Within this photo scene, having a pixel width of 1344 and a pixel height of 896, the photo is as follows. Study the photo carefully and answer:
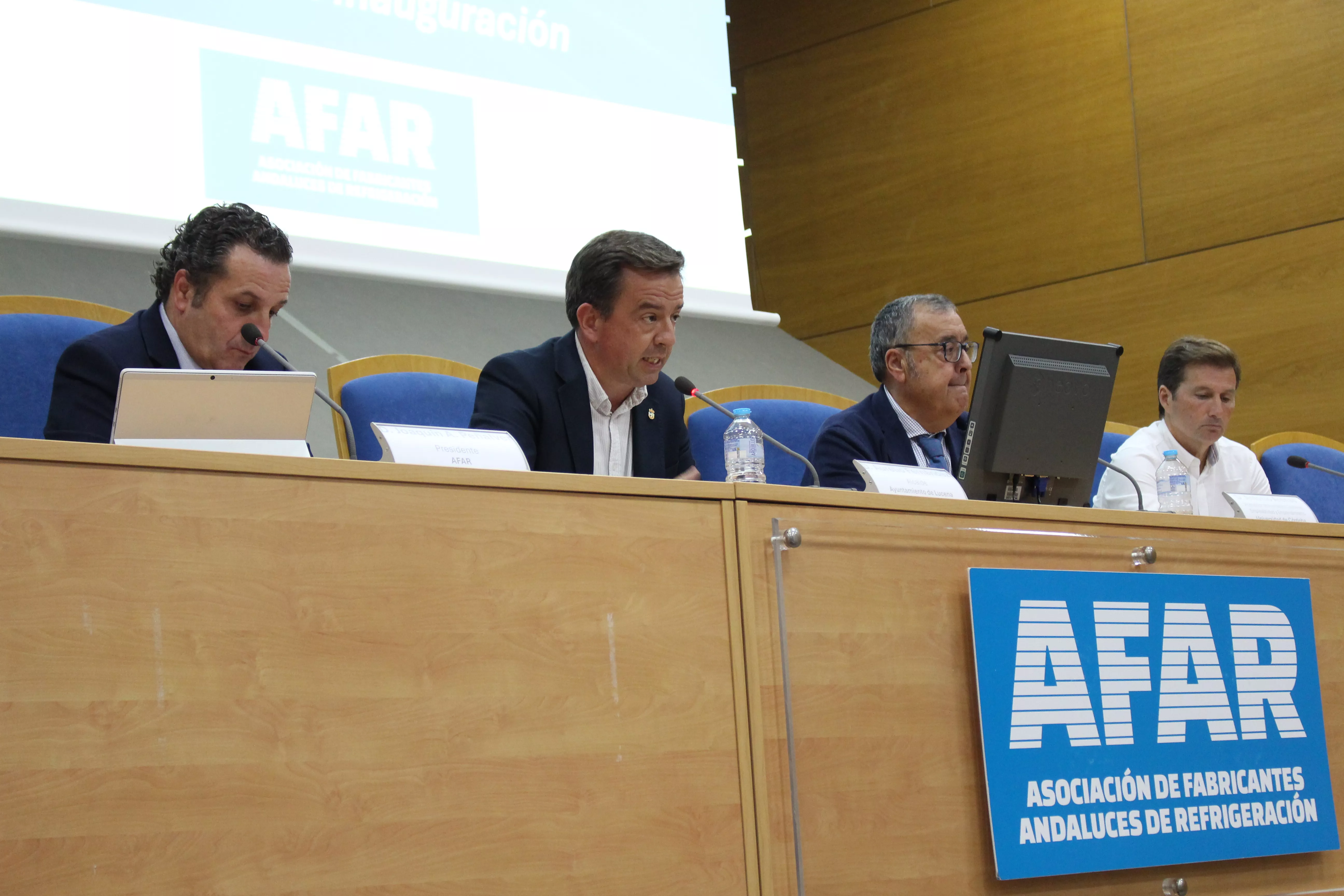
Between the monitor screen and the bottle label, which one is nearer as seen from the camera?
the bottle label

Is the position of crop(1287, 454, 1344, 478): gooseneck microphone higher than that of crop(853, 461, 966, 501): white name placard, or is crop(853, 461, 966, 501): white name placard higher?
crop(1287, 454, 1344, 478): gooseneck microphone

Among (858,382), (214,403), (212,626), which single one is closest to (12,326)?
(214,403)

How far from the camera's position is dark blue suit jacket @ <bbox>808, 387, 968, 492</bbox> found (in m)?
2.16

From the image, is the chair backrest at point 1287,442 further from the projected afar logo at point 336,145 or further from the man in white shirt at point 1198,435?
the projected afar logo at point 336,145

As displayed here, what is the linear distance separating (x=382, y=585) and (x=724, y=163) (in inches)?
106

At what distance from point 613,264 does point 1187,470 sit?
5.05 ft

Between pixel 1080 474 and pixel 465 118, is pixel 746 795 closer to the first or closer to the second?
pixel 1080 474

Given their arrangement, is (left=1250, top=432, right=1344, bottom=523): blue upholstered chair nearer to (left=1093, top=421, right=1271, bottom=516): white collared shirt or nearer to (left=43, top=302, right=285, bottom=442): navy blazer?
(left=1093, top=421, right=1271, bottom=516): white collared shirt

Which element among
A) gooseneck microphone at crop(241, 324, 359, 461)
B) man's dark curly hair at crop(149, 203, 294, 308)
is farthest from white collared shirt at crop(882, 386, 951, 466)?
man's dark curly hair at crop(149, 203, 294, 308)

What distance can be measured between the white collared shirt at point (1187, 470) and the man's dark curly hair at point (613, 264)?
1.21m

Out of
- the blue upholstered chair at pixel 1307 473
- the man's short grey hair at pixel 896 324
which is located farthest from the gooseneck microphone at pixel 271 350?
the blue upholstered chair at pixel 1307 473

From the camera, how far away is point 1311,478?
A: 301 centimetres

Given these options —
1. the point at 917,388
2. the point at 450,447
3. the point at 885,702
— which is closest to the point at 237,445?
the point at 450,447

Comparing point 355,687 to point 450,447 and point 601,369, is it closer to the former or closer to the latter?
point 450,447
